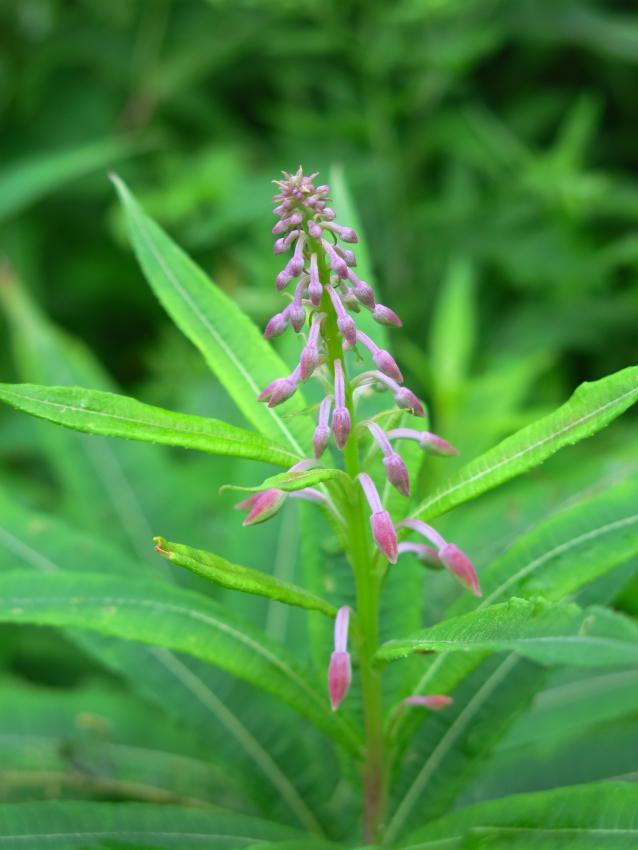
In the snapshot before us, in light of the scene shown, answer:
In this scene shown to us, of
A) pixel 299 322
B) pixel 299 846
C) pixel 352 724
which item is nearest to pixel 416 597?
pixel 352 724

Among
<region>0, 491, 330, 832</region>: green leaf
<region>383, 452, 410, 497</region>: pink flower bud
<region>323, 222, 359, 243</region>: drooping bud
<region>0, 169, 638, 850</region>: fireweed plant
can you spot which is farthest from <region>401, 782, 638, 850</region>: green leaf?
<region>323, 222, 359, 243</region>: drooping bud

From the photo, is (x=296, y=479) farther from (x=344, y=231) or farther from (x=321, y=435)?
(x=344, y=231)

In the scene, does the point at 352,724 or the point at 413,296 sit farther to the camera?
the point at 413,296

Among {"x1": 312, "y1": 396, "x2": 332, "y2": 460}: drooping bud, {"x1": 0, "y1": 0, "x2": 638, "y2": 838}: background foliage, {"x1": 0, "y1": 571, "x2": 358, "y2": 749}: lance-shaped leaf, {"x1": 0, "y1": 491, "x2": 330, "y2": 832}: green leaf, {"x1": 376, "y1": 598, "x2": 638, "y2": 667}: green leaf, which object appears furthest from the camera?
{"x1": 0, "y1": 0, "x2": 638, "y2": 838}: background foliage

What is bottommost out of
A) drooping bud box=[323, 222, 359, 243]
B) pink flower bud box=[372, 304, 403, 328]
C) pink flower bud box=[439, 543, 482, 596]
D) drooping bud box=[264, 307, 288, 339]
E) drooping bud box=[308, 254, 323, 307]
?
pink flower bud box=[439, 543, 482, 596]

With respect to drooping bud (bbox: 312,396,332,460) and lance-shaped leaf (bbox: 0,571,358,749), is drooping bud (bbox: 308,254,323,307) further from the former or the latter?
lance-shaped leaf (bbox: 0,571,358,749)

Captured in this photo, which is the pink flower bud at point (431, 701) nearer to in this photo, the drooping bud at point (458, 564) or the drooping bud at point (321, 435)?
the drooping bud at point (458, 564)

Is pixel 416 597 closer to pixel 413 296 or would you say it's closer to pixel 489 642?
pixel 489 642
